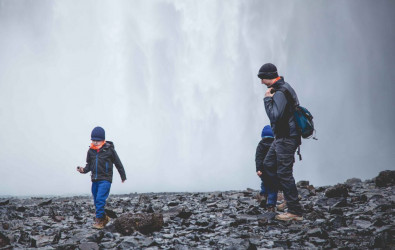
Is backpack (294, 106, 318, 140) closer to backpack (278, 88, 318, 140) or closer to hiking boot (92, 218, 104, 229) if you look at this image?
backpack (278, 88, 318, 140)

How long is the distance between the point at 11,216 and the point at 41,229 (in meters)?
3.79

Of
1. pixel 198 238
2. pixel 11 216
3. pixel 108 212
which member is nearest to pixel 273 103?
pixel 198 238

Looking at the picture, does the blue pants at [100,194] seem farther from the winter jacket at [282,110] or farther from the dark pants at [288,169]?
the winter jacket at [282,110]

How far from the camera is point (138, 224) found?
671cm

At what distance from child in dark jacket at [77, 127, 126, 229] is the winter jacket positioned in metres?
5.13

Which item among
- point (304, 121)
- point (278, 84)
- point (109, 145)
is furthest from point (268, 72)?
point (109, 145)

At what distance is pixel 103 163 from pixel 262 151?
568 cm

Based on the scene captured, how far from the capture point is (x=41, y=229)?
8.01 meters

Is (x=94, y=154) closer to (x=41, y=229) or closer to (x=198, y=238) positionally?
(x=41, y=229)

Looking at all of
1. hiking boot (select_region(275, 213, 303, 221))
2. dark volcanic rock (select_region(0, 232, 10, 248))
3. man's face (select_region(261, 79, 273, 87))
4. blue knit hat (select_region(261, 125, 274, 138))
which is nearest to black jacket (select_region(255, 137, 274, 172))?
blue knit hat (select_region(261, 125, 274, 138))

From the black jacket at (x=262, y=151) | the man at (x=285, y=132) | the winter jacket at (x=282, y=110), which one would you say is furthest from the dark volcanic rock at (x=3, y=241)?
the black jacket at (x=262, y=151)

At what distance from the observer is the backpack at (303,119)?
6.86 metres

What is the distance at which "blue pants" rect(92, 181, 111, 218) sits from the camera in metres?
8.32

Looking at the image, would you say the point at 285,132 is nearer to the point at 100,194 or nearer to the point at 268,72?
the point at 268,72
